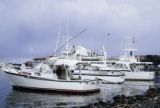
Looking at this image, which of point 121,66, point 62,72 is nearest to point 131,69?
point 121,66

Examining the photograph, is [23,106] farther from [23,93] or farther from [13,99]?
[23,93]

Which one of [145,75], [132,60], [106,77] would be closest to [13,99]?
[106,77]

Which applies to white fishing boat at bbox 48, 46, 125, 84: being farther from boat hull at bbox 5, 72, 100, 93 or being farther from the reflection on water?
the reflection on water

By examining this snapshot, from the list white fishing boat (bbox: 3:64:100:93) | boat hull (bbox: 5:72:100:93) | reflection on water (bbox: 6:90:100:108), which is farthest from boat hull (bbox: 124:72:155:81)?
Answer: reflection on water (bbox: 6:90:100:108)

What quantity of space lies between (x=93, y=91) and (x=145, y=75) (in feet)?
107

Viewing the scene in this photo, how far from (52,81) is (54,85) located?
1.62 feet

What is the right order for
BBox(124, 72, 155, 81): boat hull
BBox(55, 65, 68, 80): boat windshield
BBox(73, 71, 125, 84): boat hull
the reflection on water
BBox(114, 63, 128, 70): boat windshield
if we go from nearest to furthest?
the reflection on water
BBox(55, 65, 68, 80): boat windshield
BBox(73, 71, 125, 84): boat hull
BBox(124, 72, 155, 81): boat hull
BBox(114, 63, 128, 70): boat windshield

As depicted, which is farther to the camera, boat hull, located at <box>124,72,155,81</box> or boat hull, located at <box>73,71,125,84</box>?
boat hull, located at <box>124,72,155,81</box>

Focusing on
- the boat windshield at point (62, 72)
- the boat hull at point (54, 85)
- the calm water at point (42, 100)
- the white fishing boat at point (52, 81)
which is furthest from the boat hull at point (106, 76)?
the boat windshield at point (62, 72)

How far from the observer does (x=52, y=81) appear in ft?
153

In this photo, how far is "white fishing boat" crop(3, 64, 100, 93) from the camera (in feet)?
153

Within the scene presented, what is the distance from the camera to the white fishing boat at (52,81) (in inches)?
1839

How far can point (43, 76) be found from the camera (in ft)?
156

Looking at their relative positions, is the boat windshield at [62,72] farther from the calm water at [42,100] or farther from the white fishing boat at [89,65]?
the white fishing boat at [89,65]
